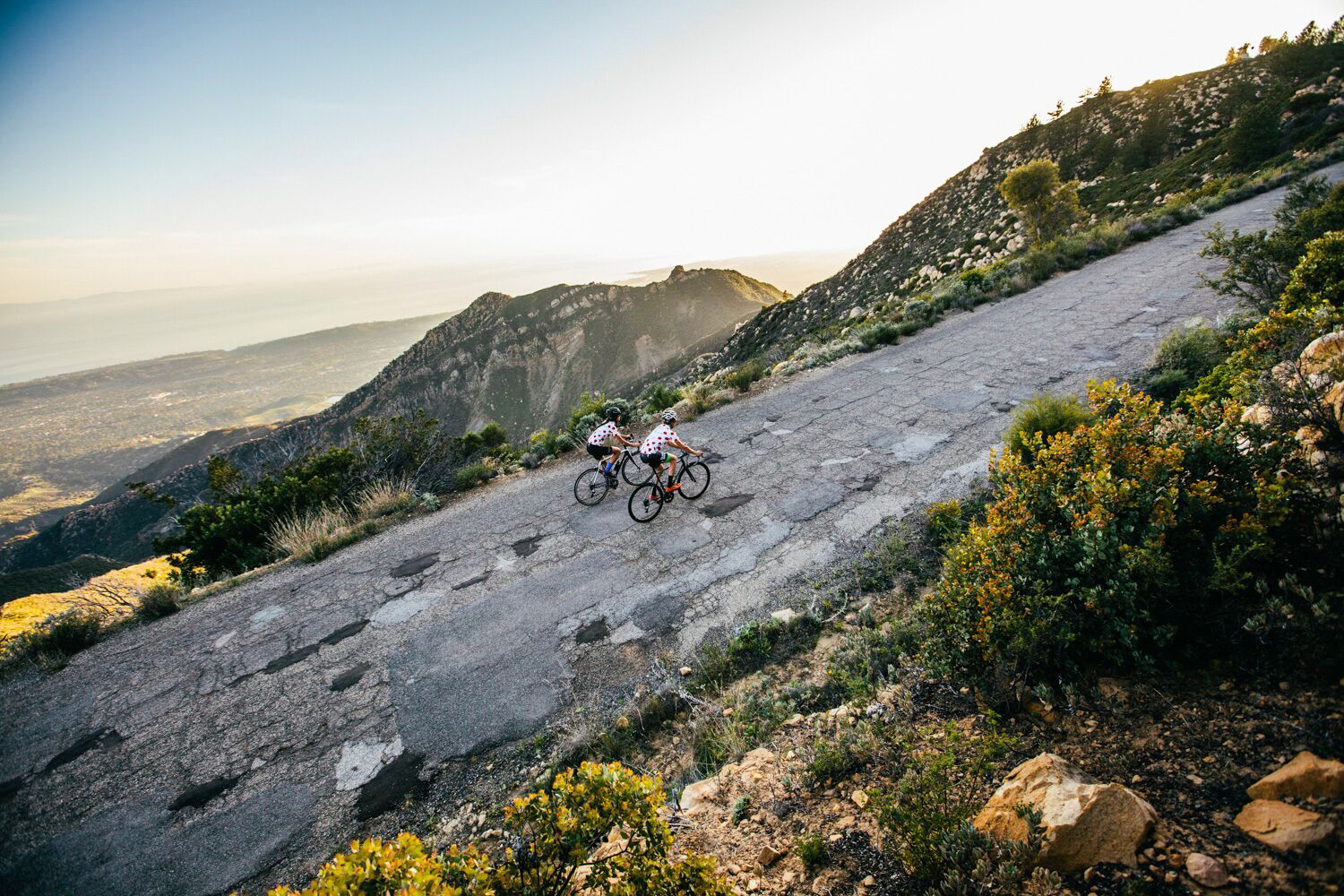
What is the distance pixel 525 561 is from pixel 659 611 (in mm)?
2187

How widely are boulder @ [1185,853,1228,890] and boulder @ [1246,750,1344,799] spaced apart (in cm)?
37

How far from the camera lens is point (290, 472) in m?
9.32

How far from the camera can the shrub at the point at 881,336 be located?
12790mm

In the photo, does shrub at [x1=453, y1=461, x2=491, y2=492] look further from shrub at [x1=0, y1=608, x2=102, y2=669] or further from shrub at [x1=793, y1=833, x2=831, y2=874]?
shrub at [x1=793, y1=833, x2=831, y2=874]

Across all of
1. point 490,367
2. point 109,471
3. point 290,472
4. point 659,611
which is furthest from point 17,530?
point 659,611

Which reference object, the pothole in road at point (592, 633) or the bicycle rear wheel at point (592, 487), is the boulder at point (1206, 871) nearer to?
the pothole in road at point (592, 633)

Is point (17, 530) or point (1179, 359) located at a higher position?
point (1179, 359)

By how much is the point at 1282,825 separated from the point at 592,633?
4.58 m

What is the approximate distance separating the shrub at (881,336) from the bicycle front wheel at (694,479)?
7.13 metres

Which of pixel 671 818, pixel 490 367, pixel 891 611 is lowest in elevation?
pixel 671 818

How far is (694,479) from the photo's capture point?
301 inches

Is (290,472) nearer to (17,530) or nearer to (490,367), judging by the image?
(490,367)

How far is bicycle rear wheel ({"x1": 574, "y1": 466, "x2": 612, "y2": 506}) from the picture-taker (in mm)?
7938

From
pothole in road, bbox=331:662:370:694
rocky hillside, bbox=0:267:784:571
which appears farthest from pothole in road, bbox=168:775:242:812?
rocky hillside, bbox=0:267:784:571
